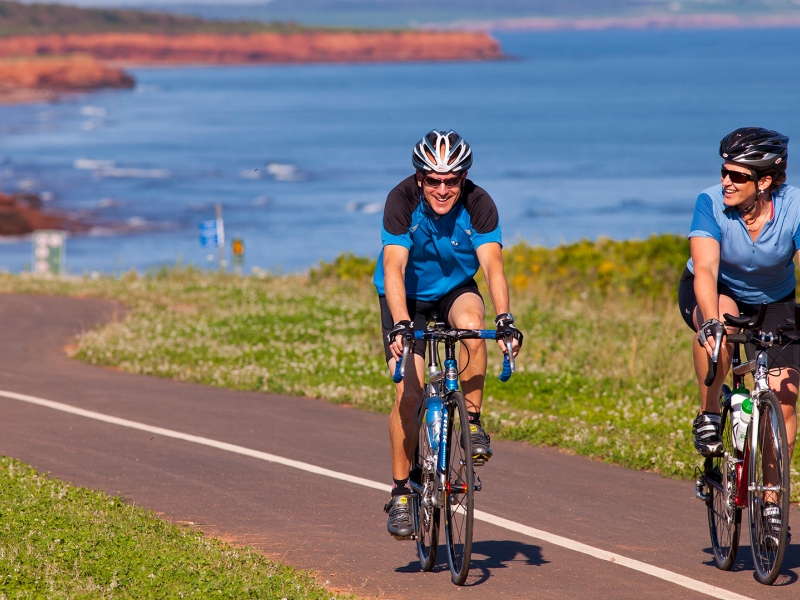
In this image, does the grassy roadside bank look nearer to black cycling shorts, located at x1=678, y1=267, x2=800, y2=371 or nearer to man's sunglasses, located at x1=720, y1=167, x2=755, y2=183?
black cycling shorts, located at x1=678, y1=267, x2=800, y2=371

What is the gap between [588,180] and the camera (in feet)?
272

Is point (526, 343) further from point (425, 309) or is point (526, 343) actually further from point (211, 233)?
point (211, 233)

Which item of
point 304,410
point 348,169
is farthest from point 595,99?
point 304,410

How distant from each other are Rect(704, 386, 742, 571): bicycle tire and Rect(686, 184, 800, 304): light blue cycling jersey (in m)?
0.69

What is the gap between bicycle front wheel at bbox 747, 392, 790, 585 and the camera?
584 centimetres

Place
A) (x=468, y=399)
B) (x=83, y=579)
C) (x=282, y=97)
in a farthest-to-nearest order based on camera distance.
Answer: (x=282, y=97) → (x=468, y=399) → (x=83, y=579)

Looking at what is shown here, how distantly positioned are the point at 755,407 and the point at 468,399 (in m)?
1.47

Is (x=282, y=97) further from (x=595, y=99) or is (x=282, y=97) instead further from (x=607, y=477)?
(x=607, y=477)

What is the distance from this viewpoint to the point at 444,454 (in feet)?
19.9

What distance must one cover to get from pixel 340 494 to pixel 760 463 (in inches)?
124

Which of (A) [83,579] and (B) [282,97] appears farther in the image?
(B) [282,97]

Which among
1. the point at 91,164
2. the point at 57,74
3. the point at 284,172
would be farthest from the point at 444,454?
the point at 57,74

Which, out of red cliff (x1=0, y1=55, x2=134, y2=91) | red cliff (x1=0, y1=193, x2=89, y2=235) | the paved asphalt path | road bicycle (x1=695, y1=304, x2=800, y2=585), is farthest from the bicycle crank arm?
red cliff (x1=0, y1=55, x2=134, y2=91)

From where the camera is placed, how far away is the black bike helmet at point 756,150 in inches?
241
